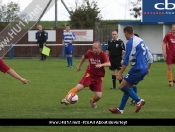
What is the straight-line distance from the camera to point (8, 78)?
2098 cm

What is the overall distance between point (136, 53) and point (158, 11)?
74.5 ft

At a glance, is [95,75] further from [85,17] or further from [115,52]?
[85,17]

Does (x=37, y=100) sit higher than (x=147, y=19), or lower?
lower

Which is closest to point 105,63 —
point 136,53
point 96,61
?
point 96,61

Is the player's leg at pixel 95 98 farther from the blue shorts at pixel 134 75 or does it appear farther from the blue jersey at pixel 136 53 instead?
the blue jersey at pixel 136 53

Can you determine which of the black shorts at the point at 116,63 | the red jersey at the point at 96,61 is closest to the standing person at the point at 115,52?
the black shorts at the point at 116,63

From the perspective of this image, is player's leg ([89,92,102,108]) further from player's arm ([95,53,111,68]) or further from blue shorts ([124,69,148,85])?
blue shorts ([124,69,148,85])

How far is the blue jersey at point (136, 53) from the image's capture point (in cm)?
1080

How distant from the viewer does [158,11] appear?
33156mm

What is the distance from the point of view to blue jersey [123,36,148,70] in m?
10.8

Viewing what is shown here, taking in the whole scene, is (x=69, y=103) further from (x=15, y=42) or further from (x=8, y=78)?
(x=15, y=42)

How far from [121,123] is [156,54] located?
28.4 m

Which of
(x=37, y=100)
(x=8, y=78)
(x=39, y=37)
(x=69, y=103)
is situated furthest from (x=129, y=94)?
(x=39, y=37)

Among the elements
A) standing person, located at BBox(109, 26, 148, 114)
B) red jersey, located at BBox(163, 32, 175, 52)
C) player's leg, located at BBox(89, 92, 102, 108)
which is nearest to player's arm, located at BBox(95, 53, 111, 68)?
player's leg, located at BBox(89, 92, 102, 108)
